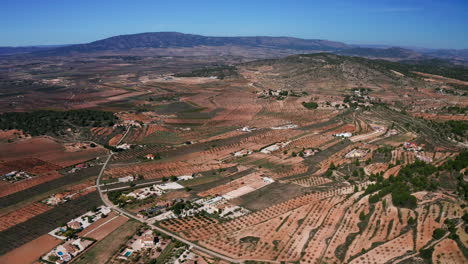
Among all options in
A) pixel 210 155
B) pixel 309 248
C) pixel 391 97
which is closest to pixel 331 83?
pixel 391 97

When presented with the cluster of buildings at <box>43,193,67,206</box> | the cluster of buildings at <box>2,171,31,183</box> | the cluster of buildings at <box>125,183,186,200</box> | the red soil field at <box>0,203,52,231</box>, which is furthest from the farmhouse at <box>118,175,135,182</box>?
the cluster of buildings at <box>2,171,31,183</box>

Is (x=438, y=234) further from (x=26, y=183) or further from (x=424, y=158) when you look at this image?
(x=26, y=183)

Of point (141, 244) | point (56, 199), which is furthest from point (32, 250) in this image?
point (56, 199)

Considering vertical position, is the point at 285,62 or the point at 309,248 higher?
the point at 285,62

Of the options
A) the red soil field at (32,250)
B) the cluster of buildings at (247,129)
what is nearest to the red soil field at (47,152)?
the red soil field at (32,250)

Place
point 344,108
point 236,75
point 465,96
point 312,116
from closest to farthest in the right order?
point 312,116
point 344,108
point 465,96
point 236,75

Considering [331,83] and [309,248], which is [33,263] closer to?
[309,248]

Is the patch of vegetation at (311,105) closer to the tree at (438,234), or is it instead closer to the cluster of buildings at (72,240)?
the tree at (438,234)
